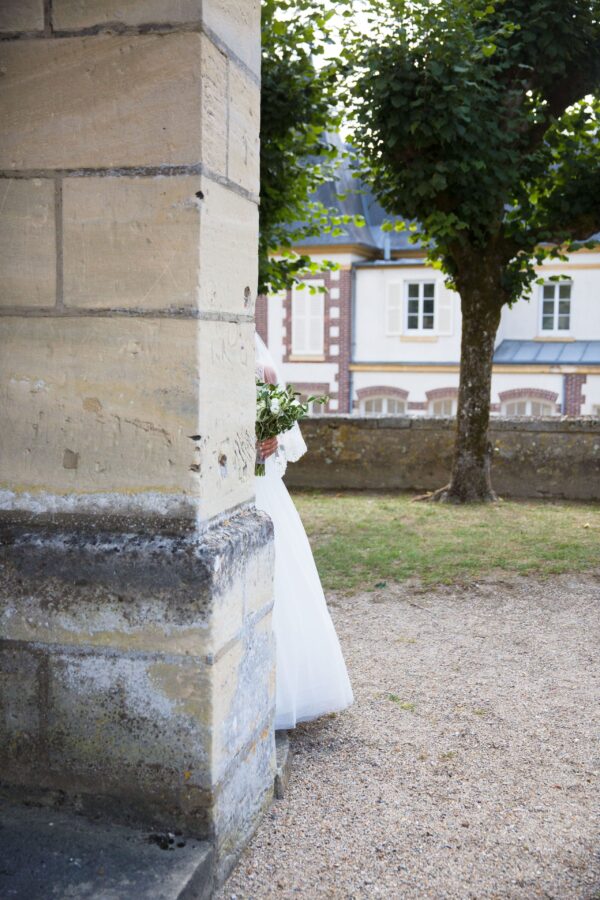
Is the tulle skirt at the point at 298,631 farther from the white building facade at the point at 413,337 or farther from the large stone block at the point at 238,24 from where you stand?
the white building facade at the point at 413,337

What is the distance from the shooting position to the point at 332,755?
342 cm

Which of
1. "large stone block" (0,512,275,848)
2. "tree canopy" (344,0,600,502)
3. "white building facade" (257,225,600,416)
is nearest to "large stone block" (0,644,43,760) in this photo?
"large stone block" (0,512,275,848)

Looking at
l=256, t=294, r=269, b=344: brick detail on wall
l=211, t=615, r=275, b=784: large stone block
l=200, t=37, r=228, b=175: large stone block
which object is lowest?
l=211, t=615, r=275, b=784: large stone block

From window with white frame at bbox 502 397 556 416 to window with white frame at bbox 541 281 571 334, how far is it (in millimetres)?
1856

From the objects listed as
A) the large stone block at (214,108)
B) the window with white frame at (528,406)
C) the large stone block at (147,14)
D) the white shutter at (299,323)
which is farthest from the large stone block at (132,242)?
the white shutter at (299,323)

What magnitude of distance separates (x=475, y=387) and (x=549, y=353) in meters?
13.5

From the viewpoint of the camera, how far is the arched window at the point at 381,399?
23172mm

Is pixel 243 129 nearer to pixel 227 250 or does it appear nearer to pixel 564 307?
pixel 227 250

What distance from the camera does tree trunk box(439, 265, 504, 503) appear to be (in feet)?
30.5

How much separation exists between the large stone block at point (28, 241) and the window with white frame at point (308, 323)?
69.6 feet

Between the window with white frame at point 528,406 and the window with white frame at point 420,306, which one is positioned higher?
the window with white frame at point 420,306

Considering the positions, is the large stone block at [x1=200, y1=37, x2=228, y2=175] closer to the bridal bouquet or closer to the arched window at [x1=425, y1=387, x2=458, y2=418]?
the bridal bouquet

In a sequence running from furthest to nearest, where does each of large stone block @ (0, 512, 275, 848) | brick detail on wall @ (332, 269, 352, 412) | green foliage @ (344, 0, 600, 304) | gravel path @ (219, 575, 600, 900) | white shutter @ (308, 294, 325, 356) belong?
1. white shutter @ (308, 294, 325, 356)
2. brick detail on wall @ (332, 269, 352, 412)
3. green foliage @ (344, 0, 600, 304)
4. gravel path @ (219, 575, 600, 900)
5. large stone block @ (0, 512, 275, 848)

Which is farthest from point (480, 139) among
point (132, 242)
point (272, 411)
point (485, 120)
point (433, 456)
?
point (132, 242)
